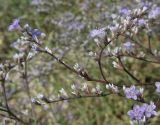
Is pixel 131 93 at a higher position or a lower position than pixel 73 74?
lower

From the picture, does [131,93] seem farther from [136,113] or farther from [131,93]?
[136,113]

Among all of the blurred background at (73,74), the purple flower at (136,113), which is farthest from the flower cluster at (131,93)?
the blurred background at (73,74)

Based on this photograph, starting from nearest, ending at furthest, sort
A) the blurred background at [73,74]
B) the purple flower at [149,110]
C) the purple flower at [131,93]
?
the purple flower at [149,110], the purple flower at [131,93], the blurred background at [73,74]

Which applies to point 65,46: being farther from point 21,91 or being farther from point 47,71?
point 21,91

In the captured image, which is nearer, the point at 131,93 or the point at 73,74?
the point at 131,93

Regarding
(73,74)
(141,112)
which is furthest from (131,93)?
(73,74)

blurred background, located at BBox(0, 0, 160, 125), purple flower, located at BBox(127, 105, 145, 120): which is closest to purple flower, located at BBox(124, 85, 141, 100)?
purple flower, located at BBox(127, 105, 145, 120)

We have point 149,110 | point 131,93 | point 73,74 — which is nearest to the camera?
point 149,110

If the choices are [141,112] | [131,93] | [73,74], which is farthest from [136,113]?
[73,74]

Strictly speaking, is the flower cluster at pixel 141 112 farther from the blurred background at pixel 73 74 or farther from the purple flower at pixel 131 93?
the blurred background at pixel 73 74

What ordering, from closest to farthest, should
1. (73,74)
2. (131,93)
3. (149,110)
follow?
(149,110) < (131,93) < (73,74)
